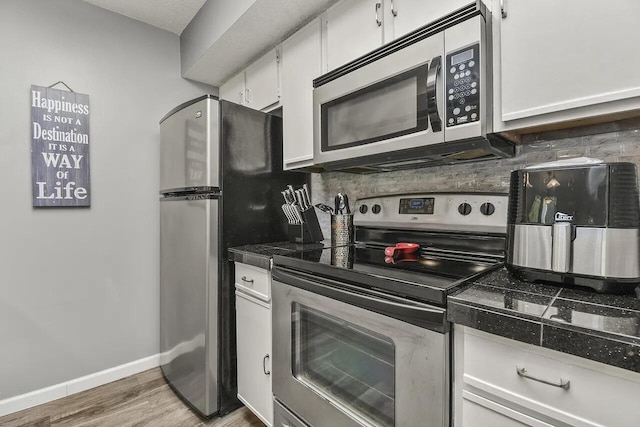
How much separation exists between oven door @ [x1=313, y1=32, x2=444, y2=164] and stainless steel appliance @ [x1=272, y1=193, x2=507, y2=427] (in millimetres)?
368

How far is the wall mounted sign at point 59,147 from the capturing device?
1.86 meters

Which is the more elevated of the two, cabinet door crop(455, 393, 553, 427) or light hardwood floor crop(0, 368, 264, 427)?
cabinet door crop(455, 393, 553, 427)

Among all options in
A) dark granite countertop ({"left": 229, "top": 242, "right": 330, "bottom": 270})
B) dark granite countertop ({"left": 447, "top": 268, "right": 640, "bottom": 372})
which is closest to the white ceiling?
dark granite countertop ({"left": 229, "top": 242, "right": 330, "bottom": 270})

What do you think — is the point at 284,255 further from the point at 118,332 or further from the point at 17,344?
the point at 17,344

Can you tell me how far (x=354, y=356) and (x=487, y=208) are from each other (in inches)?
30.6

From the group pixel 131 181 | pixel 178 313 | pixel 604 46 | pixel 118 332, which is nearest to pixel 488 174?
pixel 604 46

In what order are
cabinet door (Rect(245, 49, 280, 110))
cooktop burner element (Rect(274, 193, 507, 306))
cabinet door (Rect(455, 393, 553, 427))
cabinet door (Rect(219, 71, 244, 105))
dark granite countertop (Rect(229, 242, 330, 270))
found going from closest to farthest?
cabinet door (Rect(455, 393, 553, 427)), cooktop burner element (Rect(274, 193, 507, 306)), dark granite countertop (Rect(229, 242, 330, 270)), cabinet door (Rect(245, 49, 280, 110)), cabinet door (Rect(219, 71, 244, 105))

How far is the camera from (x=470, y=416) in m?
0.78

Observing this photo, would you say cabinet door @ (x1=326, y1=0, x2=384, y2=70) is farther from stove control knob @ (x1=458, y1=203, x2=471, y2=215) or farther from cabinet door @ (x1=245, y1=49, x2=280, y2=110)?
stove control knob @ (x1=458, y1=203, x2=471, y2=215)

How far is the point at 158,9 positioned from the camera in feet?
6.92

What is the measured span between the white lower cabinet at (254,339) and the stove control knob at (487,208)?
0.97 metres

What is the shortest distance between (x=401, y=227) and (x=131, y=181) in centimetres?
188

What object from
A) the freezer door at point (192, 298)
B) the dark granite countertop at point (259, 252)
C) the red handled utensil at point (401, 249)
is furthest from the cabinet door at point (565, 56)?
the freezer door at point (192, 298)

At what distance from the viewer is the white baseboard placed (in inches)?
70.7
